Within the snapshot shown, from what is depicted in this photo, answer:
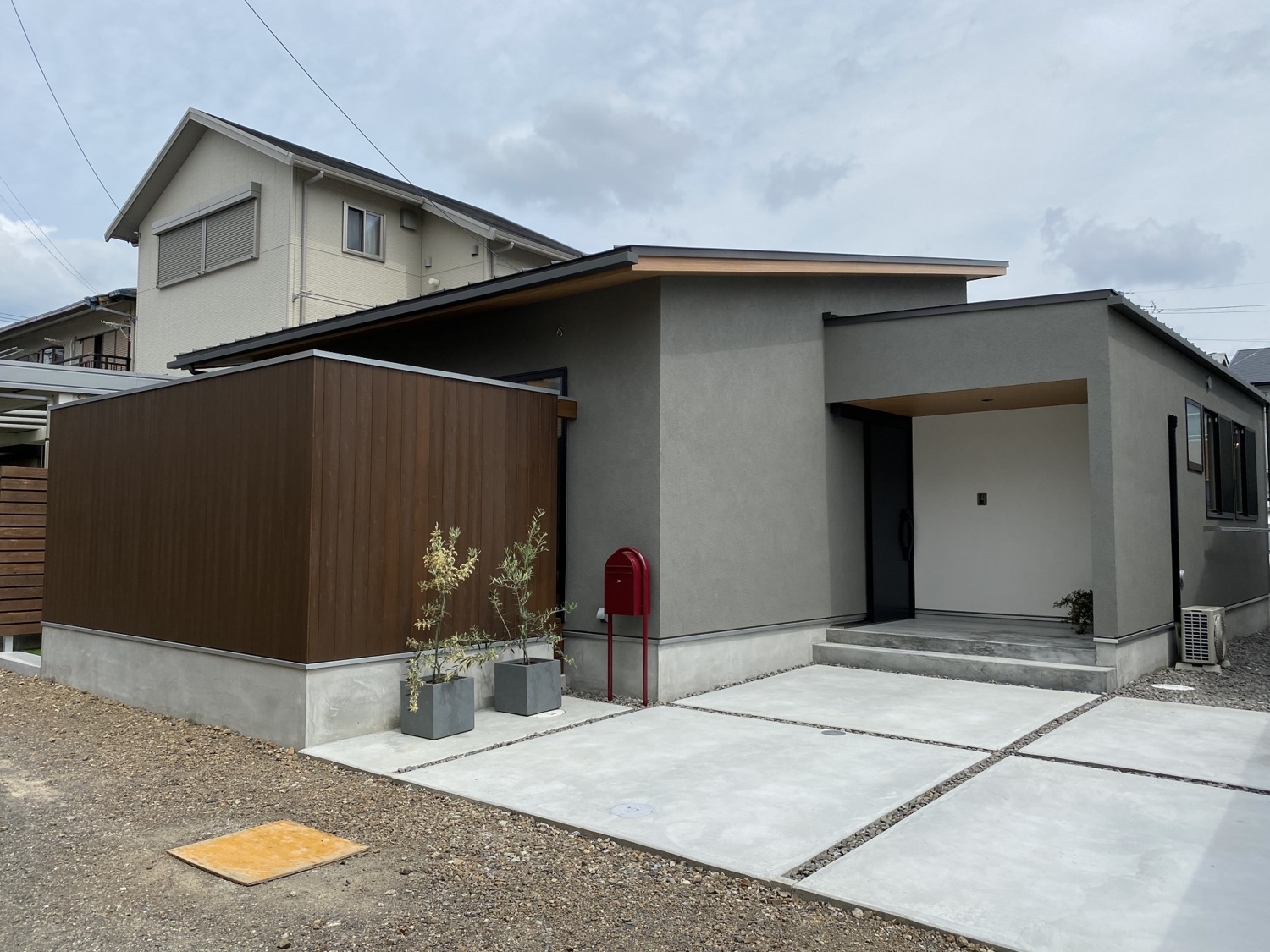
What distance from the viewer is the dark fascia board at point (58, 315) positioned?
19000 mm

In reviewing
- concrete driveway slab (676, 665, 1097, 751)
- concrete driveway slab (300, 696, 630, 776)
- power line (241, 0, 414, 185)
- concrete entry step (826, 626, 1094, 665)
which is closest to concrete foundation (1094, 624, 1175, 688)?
concrete entry step (826, 626, 1094, 665)

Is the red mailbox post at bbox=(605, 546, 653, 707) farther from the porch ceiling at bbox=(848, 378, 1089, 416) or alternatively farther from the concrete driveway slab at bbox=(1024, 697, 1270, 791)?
the porch ceiling at bbox=(848, 378, 1089, 416)

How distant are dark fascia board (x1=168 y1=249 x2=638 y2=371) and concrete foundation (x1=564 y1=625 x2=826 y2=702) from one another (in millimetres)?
2856

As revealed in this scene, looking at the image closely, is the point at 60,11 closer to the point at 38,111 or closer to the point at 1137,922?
the point at 38,111

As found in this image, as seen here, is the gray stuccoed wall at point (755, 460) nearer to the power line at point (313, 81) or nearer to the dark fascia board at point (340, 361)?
the dark fascia board at point (340, 361)

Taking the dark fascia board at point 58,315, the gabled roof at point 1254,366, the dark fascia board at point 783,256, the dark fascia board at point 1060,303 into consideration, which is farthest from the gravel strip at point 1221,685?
the dark fascia board at point 58,315

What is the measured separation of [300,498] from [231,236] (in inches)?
480

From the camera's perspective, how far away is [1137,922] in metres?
3.10

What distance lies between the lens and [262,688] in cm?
600

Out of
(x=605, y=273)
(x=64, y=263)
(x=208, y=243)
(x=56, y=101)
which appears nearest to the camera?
(x=605, y=273)

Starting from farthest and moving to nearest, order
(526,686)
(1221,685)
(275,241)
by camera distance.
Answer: (275,241), (1221,685), (526,686)

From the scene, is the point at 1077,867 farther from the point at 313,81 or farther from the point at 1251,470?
the point at 313,81

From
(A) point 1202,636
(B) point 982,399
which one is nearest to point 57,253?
(B) point 982,399

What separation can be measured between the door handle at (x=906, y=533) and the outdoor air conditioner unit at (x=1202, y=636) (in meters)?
2.70
